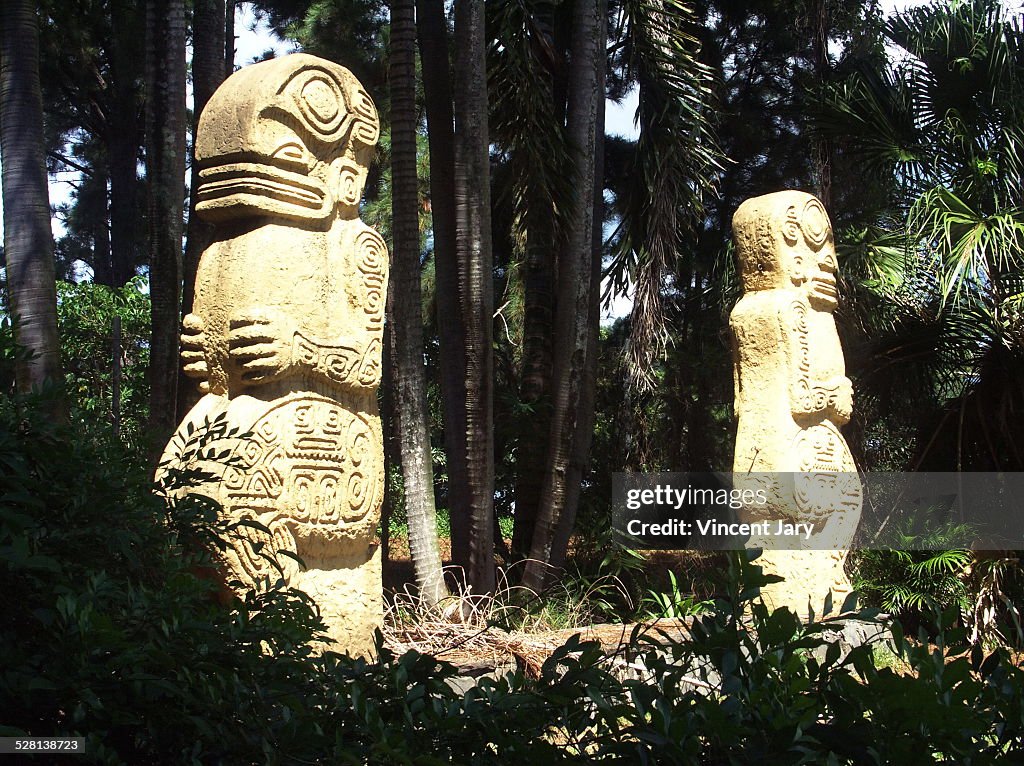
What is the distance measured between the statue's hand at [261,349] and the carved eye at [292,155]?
650 mm

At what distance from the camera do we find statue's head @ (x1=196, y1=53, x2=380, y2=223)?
13.6 feet

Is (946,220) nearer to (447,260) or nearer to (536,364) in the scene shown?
(536,364)

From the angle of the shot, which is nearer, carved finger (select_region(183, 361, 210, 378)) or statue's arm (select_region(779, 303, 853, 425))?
carved finger (select_region(183, 361, 210, 378))

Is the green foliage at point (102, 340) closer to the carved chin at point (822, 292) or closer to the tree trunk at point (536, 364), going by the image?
the tree trunk at point (536, 364)

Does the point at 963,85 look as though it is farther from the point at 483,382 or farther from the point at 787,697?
the point at 787,697

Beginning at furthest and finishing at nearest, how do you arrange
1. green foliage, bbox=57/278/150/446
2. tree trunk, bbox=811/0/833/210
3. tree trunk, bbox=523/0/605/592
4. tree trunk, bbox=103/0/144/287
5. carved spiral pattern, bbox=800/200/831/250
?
1. tree trunk, bbox=103/0/144/287
2. green foliage, bbox=57/278/150/446
3. tree trunk, bbox=811/0/833/210
4. tree trunk, bbox=523/0/605/592
5. carved spiral pattern, bbox=800/200/831/250

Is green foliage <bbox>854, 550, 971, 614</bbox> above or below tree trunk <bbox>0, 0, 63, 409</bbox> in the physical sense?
below

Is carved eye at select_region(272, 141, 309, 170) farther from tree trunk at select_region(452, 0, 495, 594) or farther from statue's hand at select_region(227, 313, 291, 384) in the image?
tree trunk at select_region(452, 0, 495, 594)

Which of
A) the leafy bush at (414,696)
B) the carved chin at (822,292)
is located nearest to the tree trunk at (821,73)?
the carved chin at (822,292)

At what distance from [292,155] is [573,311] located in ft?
11.3

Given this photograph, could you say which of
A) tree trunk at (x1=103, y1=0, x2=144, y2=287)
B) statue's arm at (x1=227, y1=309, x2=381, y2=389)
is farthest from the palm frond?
tree trunk at (x1=103, y1=0, x2=144, y2=287)

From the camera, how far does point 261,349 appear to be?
13.1 feet

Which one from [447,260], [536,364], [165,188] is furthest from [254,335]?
[536,364]
